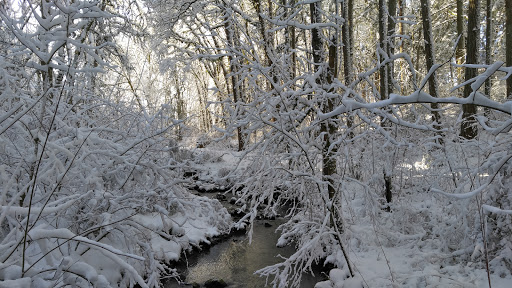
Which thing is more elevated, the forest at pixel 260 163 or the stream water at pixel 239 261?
the forest at pixel 260 163

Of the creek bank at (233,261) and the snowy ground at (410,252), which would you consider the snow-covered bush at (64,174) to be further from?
the creek bank at (233,261)

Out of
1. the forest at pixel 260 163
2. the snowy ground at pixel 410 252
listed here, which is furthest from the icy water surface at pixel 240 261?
the snowy ground at pixel 410 252

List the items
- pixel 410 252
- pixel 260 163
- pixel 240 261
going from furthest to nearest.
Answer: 1. pixel 240 261
2. pixel 410 252
3. pixel 260 163

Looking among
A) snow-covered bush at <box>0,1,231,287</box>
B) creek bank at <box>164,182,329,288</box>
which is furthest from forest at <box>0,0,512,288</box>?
creek bank at <box>164,182,329,288</box>

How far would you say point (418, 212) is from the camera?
6723 mm

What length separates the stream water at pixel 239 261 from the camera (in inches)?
242

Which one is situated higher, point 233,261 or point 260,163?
point 260,163

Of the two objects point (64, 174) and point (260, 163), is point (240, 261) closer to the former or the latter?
point (260, 163)

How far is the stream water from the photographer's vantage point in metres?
6.15

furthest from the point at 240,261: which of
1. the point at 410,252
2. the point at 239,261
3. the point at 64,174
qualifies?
the point at 64,174

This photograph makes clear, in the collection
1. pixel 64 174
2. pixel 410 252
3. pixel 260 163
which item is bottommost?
pixel 410 252

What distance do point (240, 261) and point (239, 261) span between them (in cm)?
2

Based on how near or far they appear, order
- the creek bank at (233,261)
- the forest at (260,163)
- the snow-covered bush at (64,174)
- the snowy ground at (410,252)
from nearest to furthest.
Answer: the snow-covered bush at (64,174)
the forest at (260,163)
the snowy ground at (410,252)
the creek bank at (233,261)

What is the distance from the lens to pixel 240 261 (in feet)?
23.0
